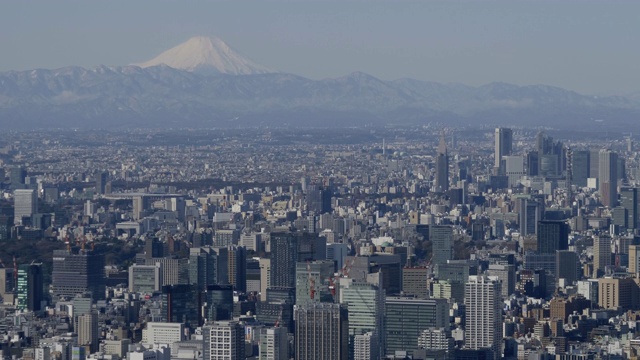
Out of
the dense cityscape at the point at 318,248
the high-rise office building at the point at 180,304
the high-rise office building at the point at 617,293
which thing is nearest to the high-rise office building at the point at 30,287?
the dense cityscape at the point at 318,248

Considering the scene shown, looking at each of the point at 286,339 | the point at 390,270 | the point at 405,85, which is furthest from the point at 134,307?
the point at 405,85

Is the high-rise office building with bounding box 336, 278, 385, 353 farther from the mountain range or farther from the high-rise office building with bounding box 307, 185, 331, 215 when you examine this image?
the mountain range

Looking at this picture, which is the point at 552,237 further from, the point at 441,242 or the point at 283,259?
the point at 283,259

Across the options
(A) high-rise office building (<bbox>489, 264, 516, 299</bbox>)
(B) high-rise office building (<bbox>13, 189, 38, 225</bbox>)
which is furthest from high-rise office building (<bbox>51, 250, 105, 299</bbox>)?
(B) high-rise office building (<bbox>13, 189, 38, 225</bbox>)

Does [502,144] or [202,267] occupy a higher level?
[502,144]

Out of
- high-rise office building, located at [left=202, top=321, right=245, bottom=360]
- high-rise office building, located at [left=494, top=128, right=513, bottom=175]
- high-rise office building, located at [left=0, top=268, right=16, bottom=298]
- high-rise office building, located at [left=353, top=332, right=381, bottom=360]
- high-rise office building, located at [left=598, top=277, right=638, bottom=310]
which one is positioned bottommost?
high-rise office building, located at [left=598, top=277, right=638, bottom=310]

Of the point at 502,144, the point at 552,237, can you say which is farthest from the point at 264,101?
the point at 552,237
